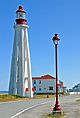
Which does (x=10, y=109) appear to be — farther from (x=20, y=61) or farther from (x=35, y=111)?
(x=20, y=61)

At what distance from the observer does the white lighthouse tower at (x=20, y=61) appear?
5750 cm

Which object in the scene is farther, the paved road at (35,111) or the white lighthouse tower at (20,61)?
the white lighthouse tower at (20,61)

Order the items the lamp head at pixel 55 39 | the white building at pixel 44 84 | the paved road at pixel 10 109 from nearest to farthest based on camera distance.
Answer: the lamp head at pixel 55 39, the paved road at pixel 10 109, the white building at pixel 44 84

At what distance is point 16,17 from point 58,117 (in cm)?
4275

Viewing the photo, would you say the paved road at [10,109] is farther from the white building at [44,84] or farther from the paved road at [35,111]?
the white building at [44,84]

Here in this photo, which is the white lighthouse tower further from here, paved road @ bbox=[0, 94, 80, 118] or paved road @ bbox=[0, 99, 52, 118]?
paved road @ bbox=[0, 94, 80, 118]

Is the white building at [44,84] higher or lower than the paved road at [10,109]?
higher

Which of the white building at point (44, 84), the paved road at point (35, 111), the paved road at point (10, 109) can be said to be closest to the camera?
the paved road at point (35, 111)

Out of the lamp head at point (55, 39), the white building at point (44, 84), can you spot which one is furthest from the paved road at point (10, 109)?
the white building at point (44, 84)

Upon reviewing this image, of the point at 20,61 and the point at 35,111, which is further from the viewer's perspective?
the point at 20,61

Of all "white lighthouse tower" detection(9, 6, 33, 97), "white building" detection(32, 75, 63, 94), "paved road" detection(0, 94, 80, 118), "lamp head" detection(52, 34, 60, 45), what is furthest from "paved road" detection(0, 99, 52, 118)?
"white building" detection(32, 75, 63, 94)

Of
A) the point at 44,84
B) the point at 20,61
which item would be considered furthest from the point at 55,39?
the point at 44,84

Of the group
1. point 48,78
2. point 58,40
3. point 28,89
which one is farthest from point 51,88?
point 58,40

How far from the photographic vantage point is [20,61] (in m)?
57.9
